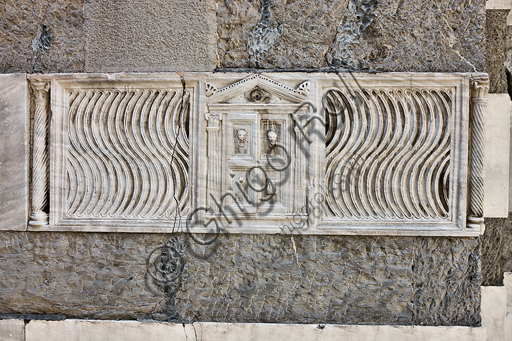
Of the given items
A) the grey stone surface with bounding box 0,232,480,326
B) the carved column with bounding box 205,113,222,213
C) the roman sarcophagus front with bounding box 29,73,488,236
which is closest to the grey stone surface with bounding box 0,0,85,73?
the roman sarcophagus front with bounding box 29,73,488,236

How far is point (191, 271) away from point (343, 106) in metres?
1.41

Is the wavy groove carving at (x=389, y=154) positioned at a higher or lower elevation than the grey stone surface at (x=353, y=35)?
lower

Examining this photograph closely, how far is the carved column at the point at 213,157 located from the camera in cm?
211

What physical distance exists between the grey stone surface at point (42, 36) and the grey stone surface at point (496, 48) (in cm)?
271

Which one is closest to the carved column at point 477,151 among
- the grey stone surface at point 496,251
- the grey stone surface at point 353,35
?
the grey stone surface at point 353,35

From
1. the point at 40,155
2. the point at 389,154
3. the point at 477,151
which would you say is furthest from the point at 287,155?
the point at 40,155

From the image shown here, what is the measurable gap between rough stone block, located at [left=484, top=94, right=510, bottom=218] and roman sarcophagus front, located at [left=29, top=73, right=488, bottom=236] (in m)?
0.17

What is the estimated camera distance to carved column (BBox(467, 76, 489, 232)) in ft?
6.75

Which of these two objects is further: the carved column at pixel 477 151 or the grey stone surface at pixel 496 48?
the grey stone surface at pixel 496 48

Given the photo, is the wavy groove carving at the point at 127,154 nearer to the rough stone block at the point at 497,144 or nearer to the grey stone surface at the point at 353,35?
the grey stone surface at the point at 353,35

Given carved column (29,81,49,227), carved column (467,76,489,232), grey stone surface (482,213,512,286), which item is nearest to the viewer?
carved column (467,76,489,232)

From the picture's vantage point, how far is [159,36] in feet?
7.05

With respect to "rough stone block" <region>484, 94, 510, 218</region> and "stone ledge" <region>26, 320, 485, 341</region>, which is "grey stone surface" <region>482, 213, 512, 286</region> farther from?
"stone ledge" <region>26, 320, 485, 341</region>

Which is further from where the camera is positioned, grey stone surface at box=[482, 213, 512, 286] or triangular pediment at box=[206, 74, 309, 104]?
grey stone surface at box=[482, 213, 512, 286]
